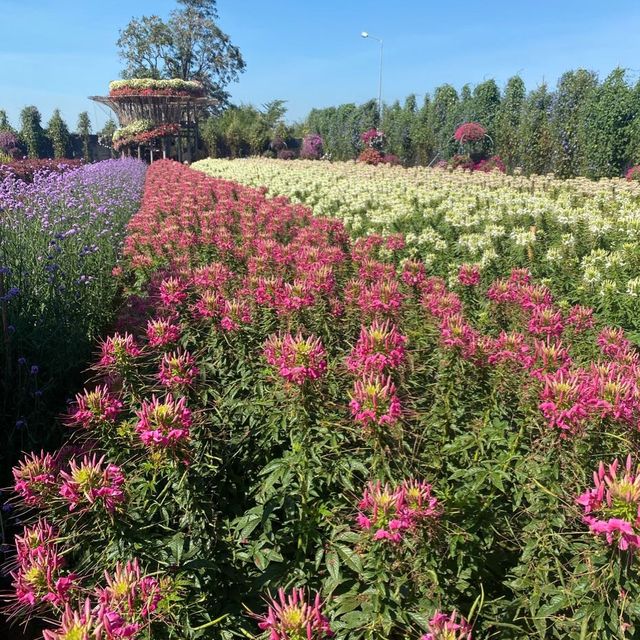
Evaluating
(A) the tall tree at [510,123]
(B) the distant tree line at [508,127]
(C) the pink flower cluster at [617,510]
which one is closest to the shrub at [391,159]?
(B) the distant tree line at [508,127]

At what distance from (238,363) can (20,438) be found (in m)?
1.78

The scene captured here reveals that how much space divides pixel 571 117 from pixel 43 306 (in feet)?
68.6

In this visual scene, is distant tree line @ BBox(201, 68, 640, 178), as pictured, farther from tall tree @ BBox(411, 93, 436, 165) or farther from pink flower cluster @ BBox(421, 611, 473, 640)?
pink flower cluster @ BBox(421, 611, 473, 640)

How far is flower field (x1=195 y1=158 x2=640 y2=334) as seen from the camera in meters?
4.63

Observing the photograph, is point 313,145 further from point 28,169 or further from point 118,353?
point 118,353

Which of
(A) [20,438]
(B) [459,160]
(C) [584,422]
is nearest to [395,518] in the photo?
(C) [584,422]

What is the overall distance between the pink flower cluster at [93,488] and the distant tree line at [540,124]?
64.9ft

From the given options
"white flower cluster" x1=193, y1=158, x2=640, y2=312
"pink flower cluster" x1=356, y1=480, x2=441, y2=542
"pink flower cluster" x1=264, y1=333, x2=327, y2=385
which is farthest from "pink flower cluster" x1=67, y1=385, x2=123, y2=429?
"white flower cluster" x1=193, y1=158, x2=640, y2=312

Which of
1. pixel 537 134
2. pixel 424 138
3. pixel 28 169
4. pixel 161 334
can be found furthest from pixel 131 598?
pixel 424 138

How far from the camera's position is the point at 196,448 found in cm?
204

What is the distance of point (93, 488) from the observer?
1.50 metres

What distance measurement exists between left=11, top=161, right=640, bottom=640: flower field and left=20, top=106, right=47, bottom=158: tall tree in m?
44.1

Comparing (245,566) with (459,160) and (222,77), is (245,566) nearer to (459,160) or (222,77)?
(459,160)

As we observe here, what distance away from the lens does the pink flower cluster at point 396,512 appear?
1.38 metres
